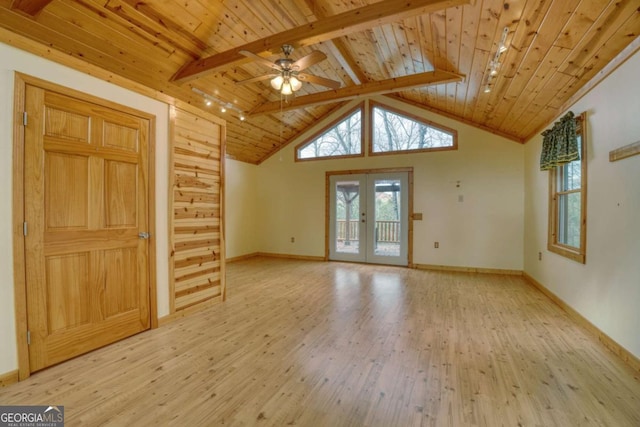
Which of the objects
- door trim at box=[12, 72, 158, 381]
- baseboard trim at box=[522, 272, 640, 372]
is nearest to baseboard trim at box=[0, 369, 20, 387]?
door trim at box=[12, 72, 158, 381]

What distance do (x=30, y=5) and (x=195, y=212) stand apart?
7.37 ft

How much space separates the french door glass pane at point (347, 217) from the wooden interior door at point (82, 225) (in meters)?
4.39

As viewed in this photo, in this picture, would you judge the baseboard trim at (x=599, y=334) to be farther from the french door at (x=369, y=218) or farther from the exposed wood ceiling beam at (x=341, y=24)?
the exposed wood ceiling beam at (x=341, y=24)

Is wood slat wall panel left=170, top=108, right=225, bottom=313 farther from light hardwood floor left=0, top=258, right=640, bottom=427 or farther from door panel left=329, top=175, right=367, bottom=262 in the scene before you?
door panel left=329, top=175, right=367, bottom=262

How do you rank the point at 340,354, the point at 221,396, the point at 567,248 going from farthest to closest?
1. the point at 567,248
2. the point at 340,354
3. the point at 221,396

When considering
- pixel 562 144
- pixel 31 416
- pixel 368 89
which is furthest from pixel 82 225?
pixel 562 144

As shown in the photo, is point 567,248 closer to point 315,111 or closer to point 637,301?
point 637,301

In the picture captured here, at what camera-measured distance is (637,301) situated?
7.04 ft

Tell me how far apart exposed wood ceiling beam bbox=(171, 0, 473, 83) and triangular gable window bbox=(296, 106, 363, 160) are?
3.55 m

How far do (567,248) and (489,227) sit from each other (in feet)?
6.49

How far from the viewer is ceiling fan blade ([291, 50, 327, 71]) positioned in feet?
8.69

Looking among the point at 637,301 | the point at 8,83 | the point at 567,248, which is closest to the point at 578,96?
the point at 567,248

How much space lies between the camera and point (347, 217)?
656 cm

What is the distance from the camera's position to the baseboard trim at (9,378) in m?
1.90
